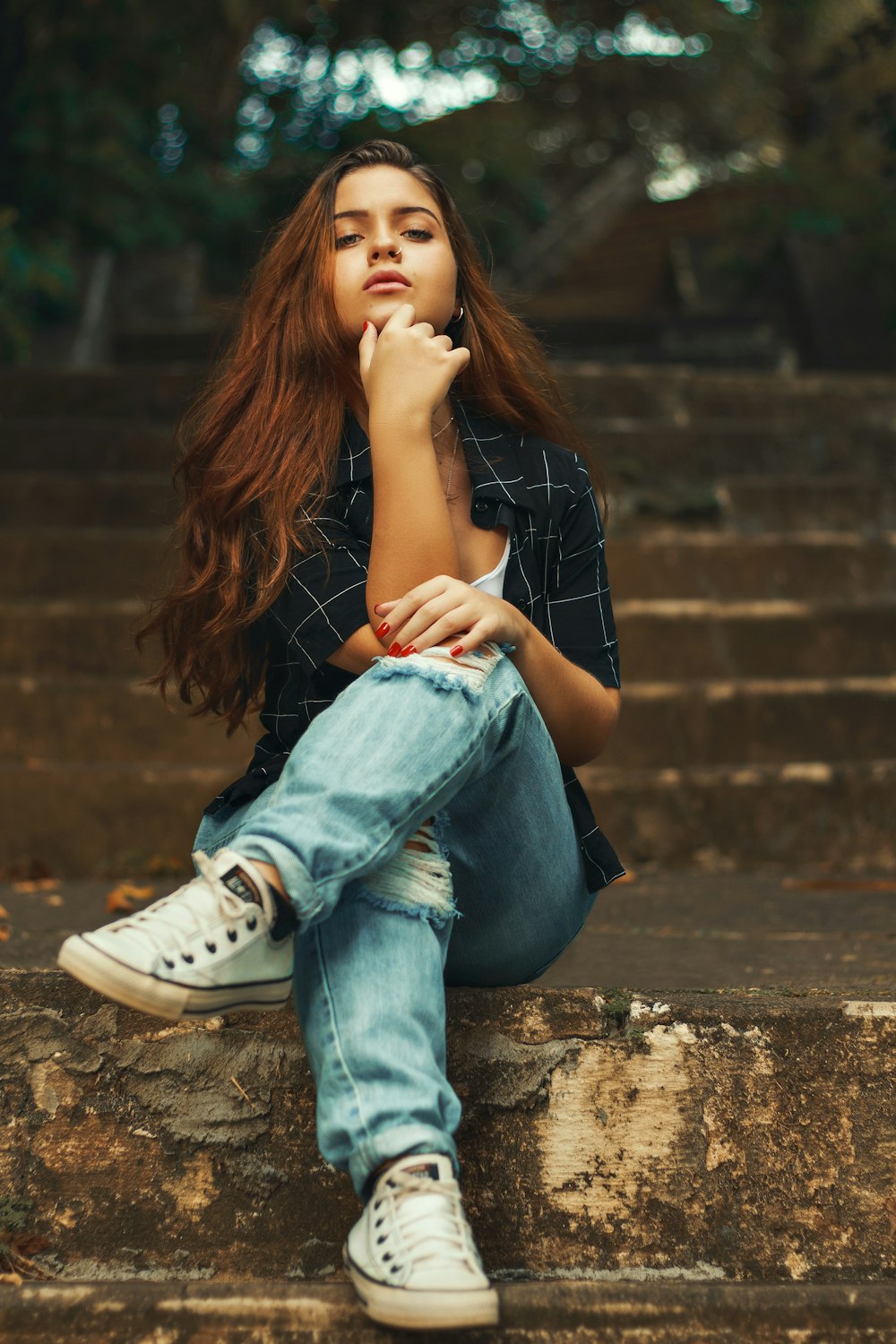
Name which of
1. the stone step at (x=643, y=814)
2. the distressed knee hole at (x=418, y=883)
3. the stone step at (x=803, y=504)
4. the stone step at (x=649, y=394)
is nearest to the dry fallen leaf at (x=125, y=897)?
the stone step at (x=643, y=814)

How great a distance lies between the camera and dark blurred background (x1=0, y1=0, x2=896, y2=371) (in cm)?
571

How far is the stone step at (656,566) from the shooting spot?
3.96m

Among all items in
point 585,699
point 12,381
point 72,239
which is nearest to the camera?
point 585,699

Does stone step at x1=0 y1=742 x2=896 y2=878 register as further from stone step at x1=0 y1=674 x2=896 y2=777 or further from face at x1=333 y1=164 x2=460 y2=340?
face at x1=333 y1=164 x2=460 y2=340

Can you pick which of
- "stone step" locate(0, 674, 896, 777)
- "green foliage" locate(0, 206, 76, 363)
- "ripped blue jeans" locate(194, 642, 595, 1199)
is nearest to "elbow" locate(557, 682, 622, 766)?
"ripped blue jeans" locate(194, 642, 595, 1199)

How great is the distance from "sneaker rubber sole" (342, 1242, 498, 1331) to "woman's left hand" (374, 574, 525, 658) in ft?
2.10

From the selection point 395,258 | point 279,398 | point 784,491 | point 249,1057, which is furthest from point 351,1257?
point 784,491

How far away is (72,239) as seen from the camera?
20.6 ft

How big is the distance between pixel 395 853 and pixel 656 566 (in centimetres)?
276

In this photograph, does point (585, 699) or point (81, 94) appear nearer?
point (585, 699)

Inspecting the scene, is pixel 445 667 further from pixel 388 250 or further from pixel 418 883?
pixel 388 250

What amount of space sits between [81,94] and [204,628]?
4.87 metres

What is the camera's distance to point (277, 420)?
5.83 feet

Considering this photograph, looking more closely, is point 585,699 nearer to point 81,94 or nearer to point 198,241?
point 81,94
